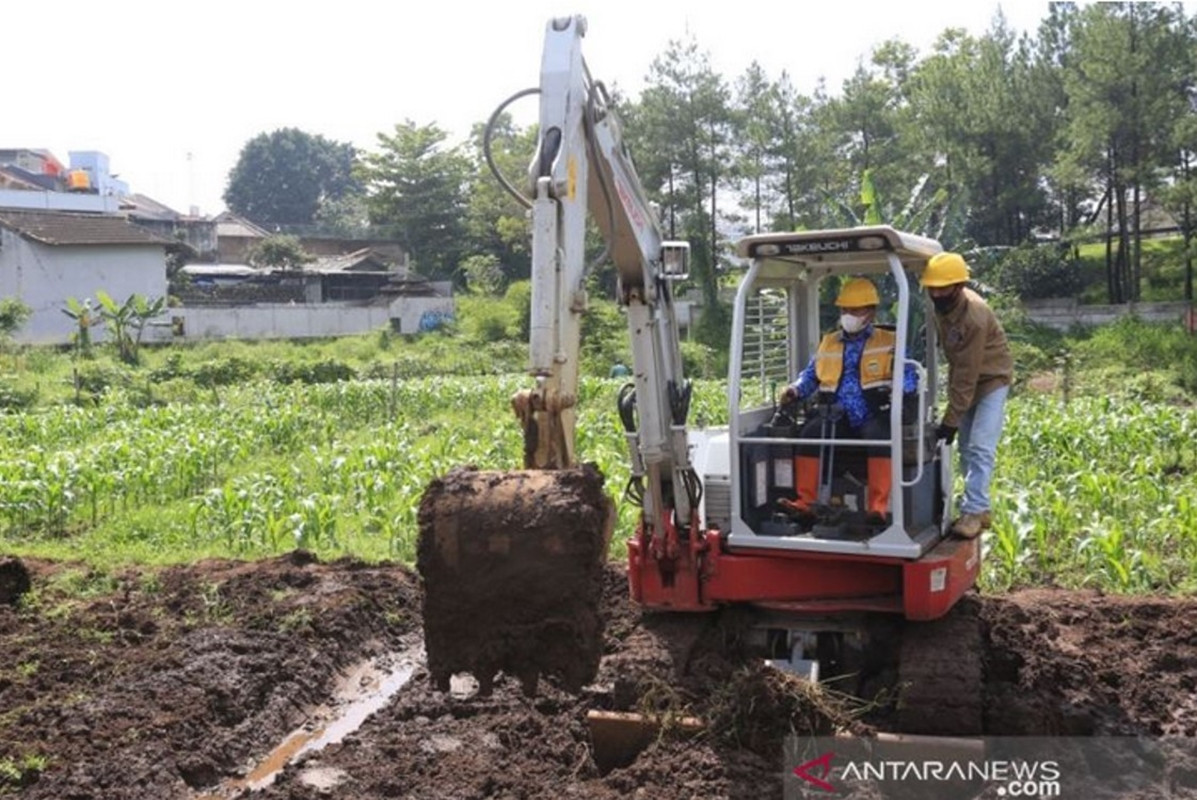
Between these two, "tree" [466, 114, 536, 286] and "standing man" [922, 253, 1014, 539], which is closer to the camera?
"standing man" [922, 253, 1014, 539]

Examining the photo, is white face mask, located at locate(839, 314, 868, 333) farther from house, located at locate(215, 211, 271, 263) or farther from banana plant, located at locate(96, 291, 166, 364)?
house, located at locate(215, 211, 271, 263)

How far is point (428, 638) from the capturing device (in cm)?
488

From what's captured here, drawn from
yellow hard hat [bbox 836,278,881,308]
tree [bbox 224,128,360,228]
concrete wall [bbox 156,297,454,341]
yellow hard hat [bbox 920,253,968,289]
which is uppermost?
tree [bbox 224,128,360,228]

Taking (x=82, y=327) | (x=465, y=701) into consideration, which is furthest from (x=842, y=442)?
(x=82, y=327)

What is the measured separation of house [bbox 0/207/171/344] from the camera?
39875mm

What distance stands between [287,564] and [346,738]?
387 centimetres

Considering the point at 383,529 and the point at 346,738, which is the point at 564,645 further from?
the point at 383,529

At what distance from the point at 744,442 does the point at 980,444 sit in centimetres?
145

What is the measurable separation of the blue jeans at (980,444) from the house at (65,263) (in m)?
37.0

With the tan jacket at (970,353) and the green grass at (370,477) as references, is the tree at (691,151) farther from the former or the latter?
the tan jacket at (970,353)

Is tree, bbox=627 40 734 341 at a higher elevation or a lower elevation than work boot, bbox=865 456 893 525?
higher

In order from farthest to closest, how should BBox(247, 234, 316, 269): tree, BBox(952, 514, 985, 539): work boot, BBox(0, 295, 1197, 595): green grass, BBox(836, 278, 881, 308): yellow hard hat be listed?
1. BBox(247, 234, 316, 269): tree
2. BBox(0, 295, 1197, 595): green grass
3. BBox(952, 514, 985, 539): work boot
4. BBox(836, 278, 881, 308): yellow hard hat

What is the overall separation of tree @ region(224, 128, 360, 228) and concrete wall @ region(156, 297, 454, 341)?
50740mm

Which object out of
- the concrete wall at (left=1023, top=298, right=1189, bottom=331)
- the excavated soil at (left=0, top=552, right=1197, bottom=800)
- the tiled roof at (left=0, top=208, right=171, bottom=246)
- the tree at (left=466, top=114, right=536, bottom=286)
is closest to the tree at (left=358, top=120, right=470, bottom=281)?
the tree at (left=466, top=114, right=536, bottom=286)
